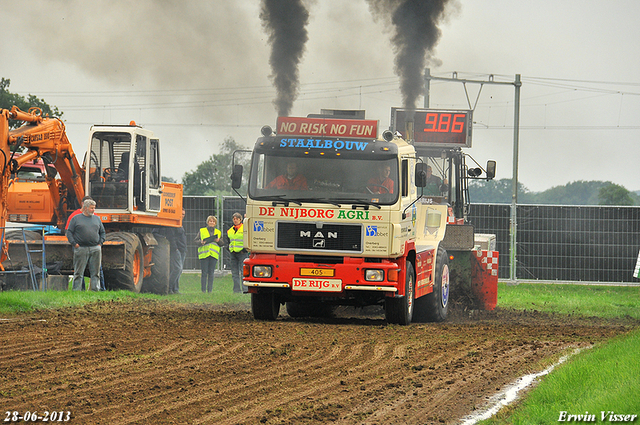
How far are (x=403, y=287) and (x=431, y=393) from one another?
213 inches

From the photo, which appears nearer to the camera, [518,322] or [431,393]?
[431,393]

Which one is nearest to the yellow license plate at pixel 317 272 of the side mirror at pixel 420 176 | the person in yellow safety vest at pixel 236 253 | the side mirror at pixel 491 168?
the side mirror at pixel 420 176

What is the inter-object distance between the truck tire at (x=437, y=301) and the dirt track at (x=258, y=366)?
98 cm

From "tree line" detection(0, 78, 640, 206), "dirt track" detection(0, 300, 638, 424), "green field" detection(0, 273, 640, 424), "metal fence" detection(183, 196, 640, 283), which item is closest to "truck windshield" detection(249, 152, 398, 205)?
"dirt track" detection(0, 300, 638, 424)

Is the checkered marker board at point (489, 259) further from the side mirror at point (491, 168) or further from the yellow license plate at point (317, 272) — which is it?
the yellow license plate at point (317, 272)

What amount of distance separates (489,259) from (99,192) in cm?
884

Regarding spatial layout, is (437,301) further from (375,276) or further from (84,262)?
(84,262)

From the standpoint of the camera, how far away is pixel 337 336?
1210 cm

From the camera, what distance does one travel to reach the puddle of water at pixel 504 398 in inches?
279

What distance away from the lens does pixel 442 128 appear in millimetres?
18562

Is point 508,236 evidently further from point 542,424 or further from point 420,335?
point 542,424

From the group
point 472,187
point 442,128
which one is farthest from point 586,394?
point 472,187

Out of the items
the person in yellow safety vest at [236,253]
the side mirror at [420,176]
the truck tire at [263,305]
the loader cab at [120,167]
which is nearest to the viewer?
the side mirror at [420,176]

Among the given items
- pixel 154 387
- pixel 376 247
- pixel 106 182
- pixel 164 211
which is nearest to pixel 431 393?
pixel 154 387
